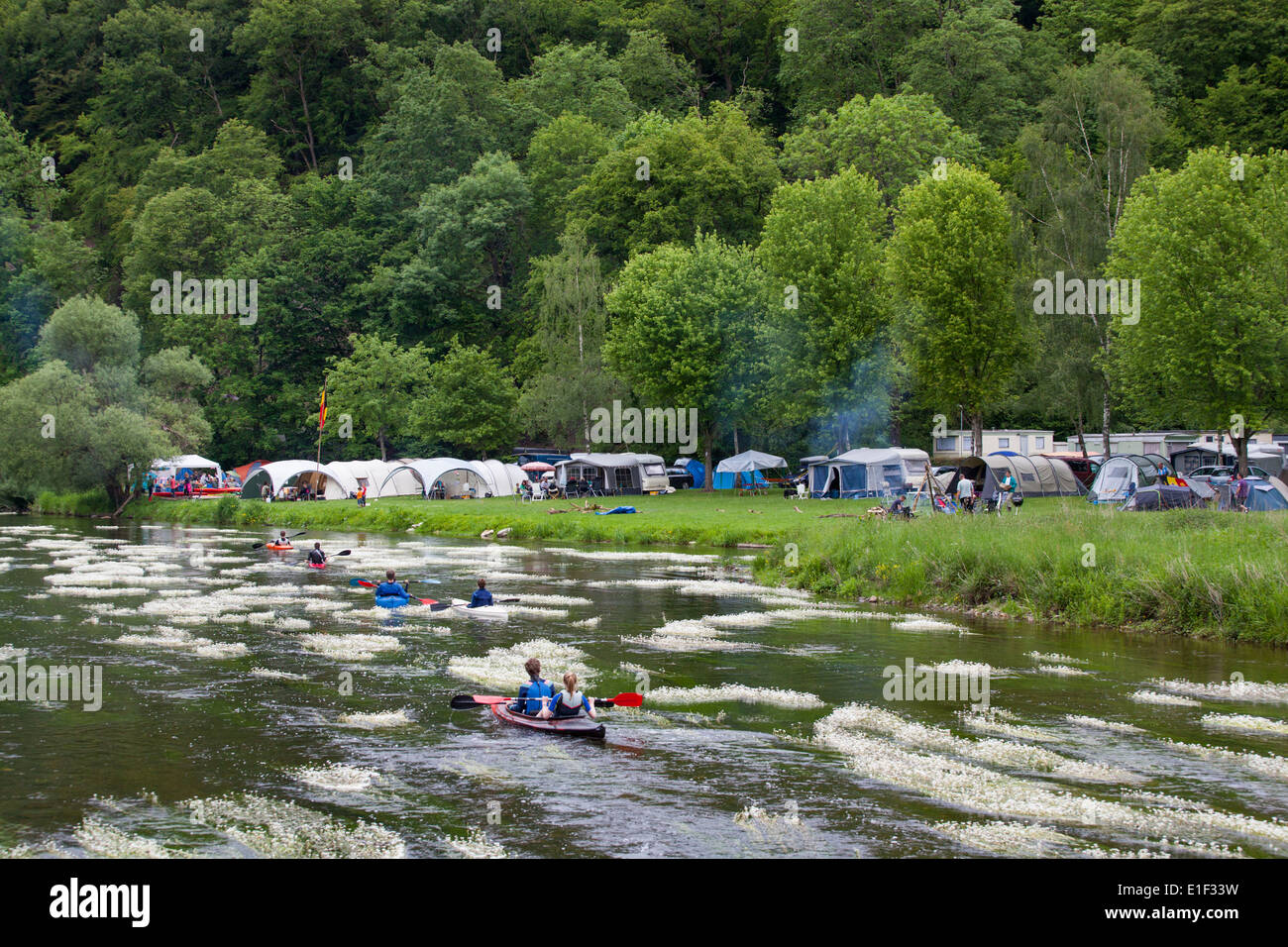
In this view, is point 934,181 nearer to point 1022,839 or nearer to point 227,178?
point 1022,839

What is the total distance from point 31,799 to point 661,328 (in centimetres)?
5717

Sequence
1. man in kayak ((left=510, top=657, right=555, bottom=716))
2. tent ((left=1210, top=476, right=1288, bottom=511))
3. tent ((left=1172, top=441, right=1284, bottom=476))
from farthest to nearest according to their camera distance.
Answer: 1. tent ((left=1172, top=441, right=1284, bottom=476))
2. tent ((left=1210, top=476, right=1288, bottom=511))
3. man in kayak ((left=510, top=657, right=555, bottom=716))

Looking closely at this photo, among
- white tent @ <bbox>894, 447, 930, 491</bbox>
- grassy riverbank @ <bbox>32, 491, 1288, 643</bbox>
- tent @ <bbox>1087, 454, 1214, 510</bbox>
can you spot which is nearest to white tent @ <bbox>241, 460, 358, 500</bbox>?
white tent @ <bbox>894, 447, 930, 491</bbox>

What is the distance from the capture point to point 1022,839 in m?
13.1

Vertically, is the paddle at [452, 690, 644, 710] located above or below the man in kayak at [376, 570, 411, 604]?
below

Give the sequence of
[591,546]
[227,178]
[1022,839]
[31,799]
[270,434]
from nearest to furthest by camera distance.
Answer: [1022,839] → [31,799] → [591,546] → [270,434] → [227,178]

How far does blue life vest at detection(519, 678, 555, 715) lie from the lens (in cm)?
1865

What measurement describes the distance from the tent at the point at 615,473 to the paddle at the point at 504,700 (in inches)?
2015

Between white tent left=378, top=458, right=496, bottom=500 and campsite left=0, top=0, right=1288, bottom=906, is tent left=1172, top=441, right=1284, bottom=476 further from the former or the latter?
white tent left=378, top=458, right=496, bottom=500

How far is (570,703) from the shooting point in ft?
59.9

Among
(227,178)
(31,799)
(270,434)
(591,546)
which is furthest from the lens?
(227,178)

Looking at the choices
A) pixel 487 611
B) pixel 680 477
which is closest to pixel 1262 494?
pixel 487 611

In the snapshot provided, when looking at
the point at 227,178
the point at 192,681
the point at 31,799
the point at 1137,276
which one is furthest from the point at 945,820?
the point at 227,178

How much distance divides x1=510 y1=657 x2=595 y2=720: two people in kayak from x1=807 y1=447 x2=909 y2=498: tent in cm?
4353
